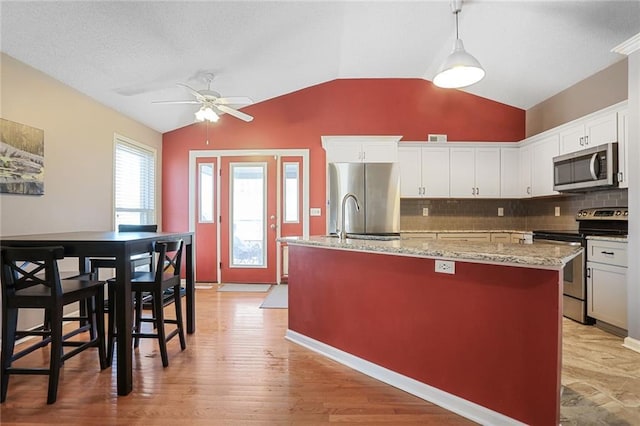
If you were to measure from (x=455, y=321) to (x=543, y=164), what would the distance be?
345cm

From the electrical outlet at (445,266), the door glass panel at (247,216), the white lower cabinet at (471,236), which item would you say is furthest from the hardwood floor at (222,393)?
the white lower cabinet at (471,236)

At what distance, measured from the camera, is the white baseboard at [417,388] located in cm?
178

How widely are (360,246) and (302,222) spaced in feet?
9.84

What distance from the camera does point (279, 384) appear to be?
220cm

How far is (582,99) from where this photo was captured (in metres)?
4.03

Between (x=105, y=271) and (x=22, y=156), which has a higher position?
(x=22, y=156)

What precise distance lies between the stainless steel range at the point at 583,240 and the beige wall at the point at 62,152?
519cm

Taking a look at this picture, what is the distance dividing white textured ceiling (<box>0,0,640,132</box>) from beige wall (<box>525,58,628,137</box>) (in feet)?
0.34

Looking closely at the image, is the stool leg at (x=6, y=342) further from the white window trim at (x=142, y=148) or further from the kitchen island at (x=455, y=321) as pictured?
the white window trim at (x=142, y=148)

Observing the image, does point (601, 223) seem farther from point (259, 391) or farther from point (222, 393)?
point (222, 393)

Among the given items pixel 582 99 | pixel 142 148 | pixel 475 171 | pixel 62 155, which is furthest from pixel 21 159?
pixel 582 99

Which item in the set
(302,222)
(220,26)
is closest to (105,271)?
(302,222)

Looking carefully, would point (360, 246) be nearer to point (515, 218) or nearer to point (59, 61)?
point (59, 61)

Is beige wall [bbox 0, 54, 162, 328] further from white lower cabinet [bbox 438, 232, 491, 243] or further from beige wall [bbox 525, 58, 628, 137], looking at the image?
beige wall [bbox 525, 58, 628, 137]
